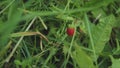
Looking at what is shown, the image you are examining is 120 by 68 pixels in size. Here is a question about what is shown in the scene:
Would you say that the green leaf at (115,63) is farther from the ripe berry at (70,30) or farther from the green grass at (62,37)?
the ripe berry at (70,30)

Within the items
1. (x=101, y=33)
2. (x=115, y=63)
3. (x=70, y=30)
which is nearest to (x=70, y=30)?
(x=70, y=30)

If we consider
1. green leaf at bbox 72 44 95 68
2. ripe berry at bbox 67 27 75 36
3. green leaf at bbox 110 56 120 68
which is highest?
ripe berry at bbox 67 27 75 36

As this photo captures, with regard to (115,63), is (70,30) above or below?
above

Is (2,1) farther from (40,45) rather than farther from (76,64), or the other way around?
(76,64)

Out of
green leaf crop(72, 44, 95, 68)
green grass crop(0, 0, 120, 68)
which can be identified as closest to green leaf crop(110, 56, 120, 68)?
green grass crop(0, 0, 120, 68)

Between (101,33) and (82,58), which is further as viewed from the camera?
(101,33)

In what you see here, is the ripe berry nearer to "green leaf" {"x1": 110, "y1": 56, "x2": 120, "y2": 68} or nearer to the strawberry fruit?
the strawberry fruit

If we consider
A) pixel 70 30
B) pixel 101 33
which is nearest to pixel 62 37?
pixel 70 30

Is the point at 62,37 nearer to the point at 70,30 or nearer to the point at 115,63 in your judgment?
the point at 70,30
